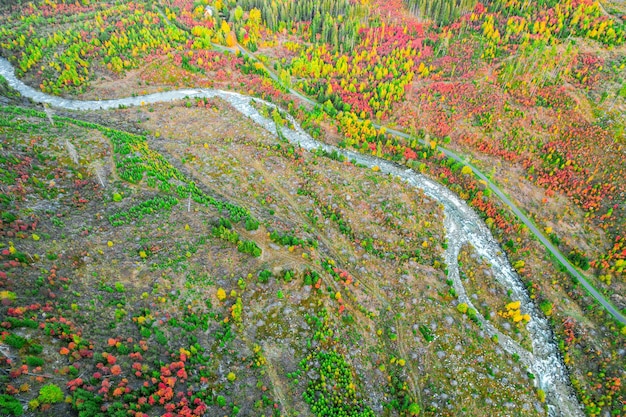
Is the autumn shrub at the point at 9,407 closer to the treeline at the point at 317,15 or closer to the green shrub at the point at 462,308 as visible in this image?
the green shrub at the point at 462,308

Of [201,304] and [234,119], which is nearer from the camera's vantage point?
[201,304]

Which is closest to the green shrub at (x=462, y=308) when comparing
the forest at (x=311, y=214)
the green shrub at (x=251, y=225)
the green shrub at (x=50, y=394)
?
the forest at (x=311, y=214)

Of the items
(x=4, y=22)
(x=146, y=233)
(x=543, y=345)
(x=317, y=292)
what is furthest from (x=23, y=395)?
(x=4, y=22)

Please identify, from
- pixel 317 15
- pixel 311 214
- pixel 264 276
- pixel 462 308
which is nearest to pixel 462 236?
pixel 462 308

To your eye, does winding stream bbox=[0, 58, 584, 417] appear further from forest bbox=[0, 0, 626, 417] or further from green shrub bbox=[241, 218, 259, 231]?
green shrub bbox=[241, 218, 259, 231]

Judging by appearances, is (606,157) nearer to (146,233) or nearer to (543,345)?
(543,345)

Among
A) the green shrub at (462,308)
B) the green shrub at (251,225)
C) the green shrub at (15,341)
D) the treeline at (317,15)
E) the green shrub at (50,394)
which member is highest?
the treeline at (317,15)
